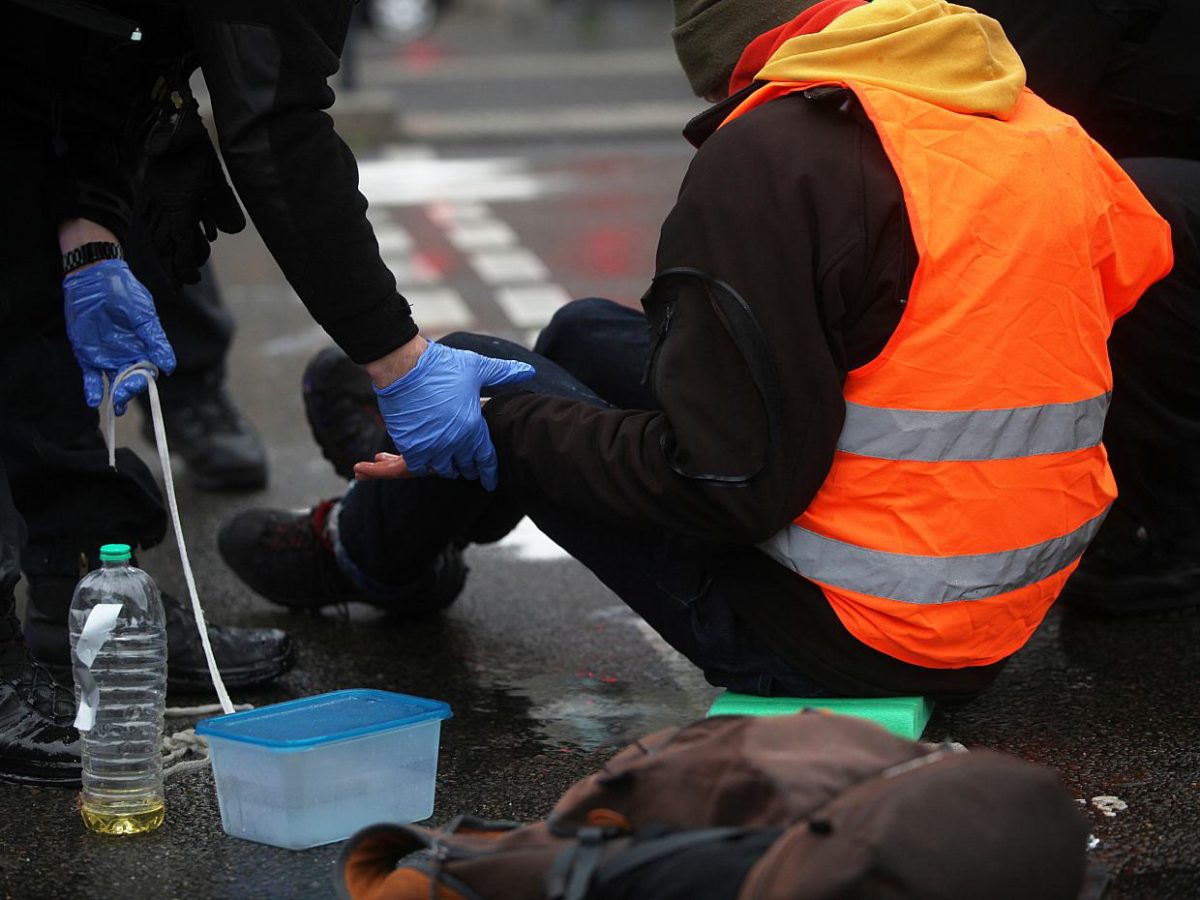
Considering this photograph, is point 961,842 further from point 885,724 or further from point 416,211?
point 416,211

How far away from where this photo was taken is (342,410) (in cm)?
389

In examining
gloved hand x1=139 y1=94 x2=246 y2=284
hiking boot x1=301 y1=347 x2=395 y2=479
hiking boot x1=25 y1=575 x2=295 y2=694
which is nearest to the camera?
gloved hand x1=139 y1=94 x2=246 y2=284

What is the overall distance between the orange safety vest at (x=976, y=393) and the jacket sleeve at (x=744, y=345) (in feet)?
0.27

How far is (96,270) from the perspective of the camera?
3205mm

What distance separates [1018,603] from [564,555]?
5.76 ft

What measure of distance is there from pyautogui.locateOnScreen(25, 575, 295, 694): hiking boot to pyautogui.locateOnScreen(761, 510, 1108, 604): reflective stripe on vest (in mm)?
1176

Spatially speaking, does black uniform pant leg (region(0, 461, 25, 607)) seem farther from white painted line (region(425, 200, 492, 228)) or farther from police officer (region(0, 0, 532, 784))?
white painted line (region(425, 200, 492, 228))

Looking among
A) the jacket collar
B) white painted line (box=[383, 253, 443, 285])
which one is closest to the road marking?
the jacket collar

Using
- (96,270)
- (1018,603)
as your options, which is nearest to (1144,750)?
(1018,603)

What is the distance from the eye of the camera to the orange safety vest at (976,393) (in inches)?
100.0

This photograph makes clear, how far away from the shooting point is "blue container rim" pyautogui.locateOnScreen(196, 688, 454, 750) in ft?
8.50

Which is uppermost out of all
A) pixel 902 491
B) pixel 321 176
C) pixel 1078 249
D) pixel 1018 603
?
pixel 321 176

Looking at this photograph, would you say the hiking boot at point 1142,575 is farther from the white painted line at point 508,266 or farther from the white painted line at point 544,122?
the white painted line at point 544,122

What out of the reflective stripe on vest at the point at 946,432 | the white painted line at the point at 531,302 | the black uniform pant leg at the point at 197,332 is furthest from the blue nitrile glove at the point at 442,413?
the white painted line at the point at 531,302
